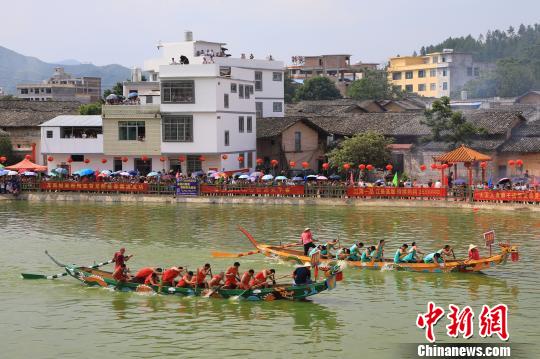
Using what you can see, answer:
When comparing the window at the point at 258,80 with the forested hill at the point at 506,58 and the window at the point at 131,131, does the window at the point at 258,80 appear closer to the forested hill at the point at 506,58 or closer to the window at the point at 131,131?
the window at the point at 131,131

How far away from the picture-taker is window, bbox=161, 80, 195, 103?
5178 cm

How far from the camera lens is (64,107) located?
7019cm

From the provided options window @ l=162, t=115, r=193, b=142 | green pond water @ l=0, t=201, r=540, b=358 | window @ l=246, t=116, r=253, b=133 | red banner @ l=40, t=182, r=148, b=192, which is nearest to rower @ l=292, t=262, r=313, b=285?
green pond water @ l=0, t=201, r=540, b=358

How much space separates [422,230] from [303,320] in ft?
50.9

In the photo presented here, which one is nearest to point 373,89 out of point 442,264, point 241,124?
point 241,124

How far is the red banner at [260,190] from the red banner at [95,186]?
402 centimetres

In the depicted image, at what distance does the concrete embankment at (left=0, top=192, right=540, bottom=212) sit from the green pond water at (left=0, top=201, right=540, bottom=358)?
261 cm

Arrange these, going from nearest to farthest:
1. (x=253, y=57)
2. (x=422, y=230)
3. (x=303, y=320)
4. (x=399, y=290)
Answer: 1. (x=303, y=320)
2. (x=399, y=290)
3. (x=422, y=230)
4. (x=253, y=57)

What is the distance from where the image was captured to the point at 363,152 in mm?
51219

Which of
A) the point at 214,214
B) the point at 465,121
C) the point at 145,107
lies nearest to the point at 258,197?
the point at 214,214

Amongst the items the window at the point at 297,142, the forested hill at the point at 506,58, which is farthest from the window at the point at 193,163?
the forested hill at the point at 506,58

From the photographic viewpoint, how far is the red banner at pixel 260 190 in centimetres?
4647

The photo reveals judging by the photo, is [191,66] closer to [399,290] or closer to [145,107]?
[145,107]

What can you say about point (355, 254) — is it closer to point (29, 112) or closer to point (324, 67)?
point (29, 112)
